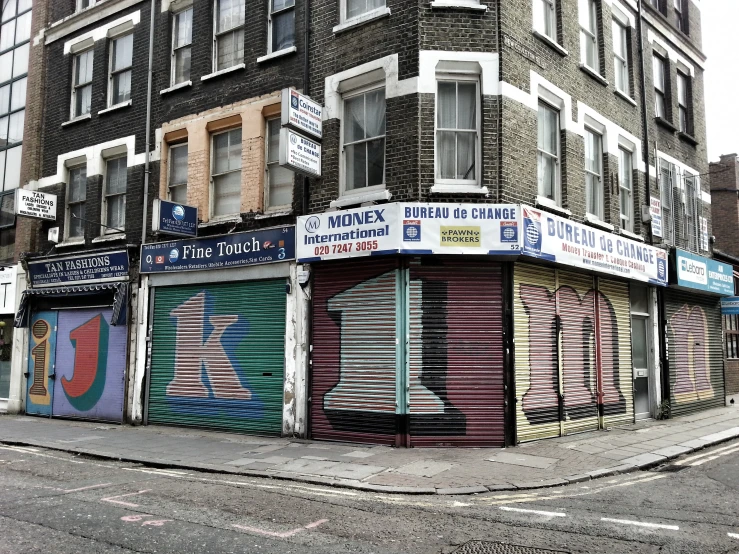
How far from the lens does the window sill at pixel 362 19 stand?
11.9 m

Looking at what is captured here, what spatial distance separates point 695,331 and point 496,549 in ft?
49.1

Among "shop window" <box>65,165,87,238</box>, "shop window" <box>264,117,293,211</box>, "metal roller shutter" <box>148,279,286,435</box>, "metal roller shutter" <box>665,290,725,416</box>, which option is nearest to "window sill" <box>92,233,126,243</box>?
"shop window" <box>65,165,87,238</box>

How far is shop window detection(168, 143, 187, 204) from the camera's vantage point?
15234 millimetres

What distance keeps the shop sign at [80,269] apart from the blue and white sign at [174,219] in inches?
96.9

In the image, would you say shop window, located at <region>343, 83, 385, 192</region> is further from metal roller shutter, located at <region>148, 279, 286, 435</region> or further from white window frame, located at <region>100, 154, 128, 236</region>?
white window frame, located at <region>100, 154, 128, 236</region>

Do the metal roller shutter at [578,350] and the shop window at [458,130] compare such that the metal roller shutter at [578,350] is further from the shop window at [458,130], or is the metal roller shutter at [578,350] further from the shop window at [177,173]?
the shop window at [177,173]

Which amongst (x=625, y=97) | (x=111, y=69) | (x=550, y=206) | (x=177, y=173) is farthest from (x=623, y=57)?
(x=111, y=69)

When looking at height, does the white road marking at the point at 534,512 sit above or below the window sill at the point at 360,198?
below

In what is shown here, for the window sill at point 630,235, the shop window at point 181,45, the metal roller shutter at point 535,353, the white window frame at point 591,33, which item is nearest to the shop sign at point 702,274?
the window sill at point 630,235

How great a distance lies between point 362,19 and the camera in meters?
12.2

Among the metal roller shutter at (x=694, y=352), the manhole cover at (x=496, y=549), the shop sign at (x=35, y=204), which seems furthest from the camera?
the metal roller shutter at (x=694, y=352)

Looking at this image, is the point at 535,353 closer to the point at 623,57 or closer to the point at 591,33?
the point at 591,33

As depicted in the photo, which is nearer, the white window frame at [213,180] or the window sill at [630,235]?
the white window frame at [213,180]

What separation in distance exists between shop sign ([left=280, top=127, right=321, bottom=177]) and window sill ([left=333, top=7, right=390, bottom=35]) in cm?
236
